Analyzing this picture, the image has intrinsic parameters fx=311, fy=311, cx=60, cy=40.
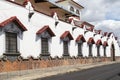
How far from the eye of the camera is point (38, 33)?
2733 cm

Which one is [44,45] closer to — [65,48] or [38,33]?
[38,33]

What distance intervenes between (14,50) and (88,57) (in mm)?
20968

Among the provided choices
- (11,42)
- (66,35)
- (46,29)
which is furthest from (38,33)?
(66,35)

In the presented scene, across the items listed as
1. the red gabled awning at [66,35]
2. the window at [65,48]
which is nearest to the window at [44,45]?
the red gabled awning at [66,35]

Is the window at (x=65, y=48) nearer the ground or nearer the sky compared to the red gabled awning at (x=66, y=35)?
nearer the ground

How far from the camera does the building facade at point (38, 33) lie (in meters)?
22.8

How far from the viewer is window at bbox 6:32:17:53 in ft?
75.4

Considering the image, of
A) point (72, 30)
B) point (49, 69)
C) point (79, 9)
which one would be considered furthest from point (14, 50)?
point (79, 9)

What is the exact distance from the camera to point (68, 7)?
51250mm

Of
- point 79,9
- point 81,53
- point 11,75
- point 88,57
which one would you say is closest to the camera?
point 11,75

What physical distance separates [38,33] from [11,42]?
424cm

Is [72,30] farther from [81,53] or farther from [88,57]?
[88,57]

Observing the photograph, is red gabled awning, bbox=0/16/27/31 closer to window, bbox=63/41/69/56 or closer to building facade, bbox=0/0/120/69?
building facade, bbox=0/0/120/69

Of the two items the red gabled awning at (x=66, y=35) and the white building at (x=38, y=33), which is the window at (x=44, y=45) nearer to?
the white building at (x=38, y=33)
